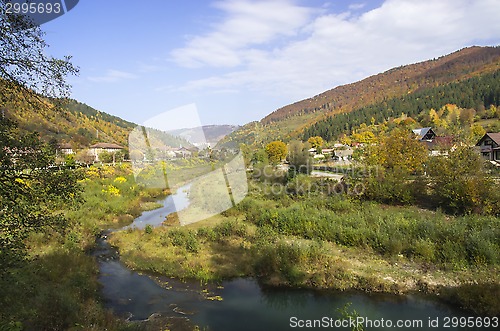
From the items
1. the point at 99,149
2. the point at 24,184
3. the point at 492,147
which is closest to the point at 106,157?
the point at 99,149

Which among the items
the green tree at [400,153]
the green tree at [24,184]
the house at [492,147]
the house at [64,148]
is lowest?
the house at [492,147]

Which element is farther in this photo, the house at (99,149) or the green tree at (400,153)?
the house at (99,149)

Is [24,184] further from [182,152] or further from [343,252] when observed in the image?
[182,152]

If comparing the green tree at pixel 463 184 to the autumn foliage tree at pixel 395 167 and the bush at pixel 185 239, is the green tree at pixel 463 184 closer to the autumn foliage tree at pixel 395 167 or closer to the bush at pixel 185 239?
the autumn foliage tree at pixel 395 167

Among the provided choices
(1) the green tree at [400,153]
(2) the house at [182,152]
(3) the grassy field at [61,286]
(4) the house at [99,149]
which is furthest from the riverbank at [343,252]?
(2) the house at [182,152]

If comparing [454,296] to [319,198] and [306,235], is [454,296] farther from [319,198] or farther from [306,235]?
[319,198]

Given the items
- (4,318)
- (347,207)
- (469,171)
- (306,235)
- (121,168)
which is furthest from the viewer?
(121,168)

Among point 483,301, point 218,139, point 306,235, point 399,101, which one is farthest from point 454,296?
point 399,101

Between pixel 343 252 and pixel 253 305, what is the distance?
6032 millimetres

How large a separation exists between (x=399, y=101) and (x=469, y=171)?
120395 millimetres

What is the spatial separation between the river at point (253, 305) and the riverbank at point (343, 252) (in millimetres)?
594

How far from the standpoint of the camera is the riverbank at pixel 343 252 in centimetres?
1248

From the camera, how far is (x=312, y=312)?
11.2m

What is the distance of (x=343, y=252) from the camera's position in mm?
15734
